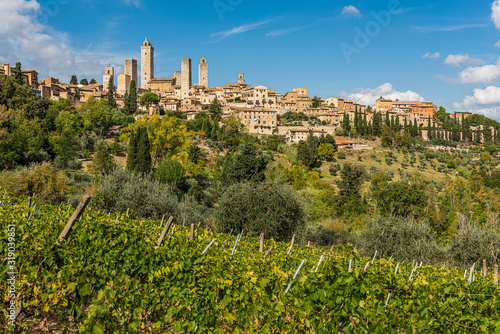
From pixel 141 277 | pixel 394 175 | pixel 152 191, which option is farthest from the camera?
pixel 394 175

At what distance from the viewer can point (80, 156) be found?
37.3 meters

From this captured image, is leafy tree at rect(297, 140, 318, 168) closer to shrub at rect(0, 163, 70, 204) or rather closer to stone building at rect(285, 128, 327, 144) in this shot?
stone building at rect(285, 128, 327, 144)

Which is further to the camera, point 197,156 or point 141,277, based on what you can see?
point 197,156

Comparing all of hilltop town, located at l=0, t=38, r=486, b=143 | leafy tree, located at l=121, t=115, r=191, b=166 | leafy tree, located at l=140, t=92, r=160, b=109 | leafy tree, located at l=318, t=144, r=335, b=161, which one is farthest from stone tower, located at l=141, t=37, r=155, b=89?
leafy tree, located at l=121, t=115, r=191, b=166

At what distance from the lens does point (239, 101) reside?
9062 centimetres

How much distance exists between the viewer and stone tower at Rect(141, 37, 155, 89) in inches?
4011

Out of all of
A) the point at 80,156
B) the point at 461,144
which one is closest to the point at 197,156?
the point at 80,156

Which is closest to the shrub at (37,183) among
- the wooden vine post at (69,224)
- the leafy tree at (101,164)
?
the leafy tree at (101,164)

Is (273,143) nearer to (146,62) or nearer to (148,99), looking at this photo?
(148,99)

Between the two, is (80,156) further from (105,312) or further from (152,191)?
(105,312)

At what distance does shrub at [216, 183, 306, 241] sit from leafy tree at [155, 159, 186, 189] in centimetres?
1390

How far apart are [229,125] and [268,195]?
176ft

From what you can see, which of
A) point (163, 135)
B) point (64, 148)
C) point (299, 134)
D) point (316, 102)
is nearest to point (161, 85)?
point (316, 102)

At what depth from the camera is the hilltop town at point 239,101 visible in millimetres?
73562
